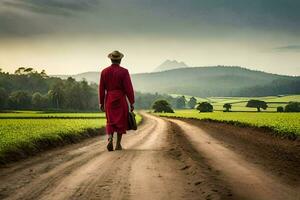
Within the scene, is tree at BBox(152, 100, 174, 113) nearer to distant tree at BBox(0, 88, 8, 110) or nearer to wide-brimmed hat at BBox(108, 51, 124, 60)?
distant tree at BBox(0, 88, 8, 110)

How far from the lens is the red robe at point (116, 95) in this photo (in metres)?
13.1

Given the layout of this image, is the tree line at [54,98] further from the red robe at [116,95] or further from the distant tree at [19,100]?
the red robe at [116,95]

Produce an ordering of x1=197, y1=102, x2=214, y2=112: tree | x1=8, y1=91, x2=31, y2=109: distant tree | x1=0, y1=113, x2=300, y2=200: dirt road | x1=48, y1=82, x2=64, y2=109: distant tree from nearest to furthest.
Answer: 1. x1=0, y1=113, x2=300, y2=200: dirt road
2. x1=8, y1=91, x2=31, y2=109: distant tree
3. x1=197, y1=102, x2=214, y2=112: tree
4. x1=48, y1=82, x2=64, y2=109: distant tree

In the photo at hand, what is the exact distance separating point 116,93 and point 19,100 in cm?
11674

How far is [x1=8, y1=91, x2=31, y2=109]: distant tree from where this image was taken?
399 feet

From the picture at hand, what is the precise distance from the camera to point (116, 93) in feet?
43.2

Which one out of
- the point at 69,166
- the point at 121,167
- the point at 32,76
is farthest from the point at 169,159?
the point at 32,76

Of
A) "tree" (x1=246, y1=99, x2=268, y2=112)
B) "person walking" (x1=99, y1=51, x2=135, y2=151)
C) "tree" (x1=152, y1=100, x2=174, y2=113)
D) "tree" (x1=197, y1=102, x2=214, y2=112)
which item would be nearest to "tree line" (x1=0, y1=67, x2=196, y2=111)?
"tree" (x1=152, y1=100, x2=174, y2=113)

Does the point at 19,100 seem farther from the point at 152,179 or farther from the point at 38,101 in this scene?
the point at 152,179

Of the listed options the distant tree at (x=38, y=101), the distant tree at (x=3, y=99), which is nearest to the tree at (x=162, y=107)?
the distant tree at (x=38, y=101)

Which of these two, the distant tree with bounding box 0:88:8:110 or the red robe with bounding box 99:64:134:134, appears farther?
the distant tree with bounding box 0:88:8:110

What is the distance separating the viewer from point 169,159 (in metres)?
9.88

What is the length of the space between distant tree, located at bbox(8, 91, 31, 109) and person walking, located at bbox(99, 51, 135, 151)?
4508 inches

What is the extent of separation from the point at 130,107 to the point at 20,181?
647 cm
